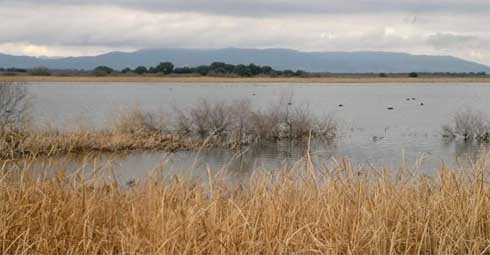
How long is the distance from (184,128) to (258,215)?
2728cm

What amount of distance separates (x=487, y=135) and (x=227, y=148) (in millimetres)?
13098

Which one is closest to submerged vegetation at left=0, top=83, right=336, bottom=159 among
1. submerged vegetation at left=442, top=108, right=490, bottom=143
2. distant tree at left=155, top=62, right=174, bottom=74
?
submerged vegetation at left=442, top=108, right=490, bottom=143

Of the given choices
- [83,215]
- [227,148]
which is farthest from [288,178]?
[227,148]

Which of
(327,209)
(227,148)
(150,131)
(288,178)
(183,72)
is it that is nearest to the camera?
(327,209)

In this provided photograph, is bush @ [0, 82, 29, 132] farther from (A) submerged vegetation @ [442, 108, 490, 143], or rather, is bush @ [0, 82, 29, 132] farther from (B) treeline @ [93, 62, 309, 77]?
(B) treeline @ [93, 62, 309, 77]

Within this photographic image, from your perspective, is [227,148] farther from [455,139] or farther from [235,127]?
[455,139]

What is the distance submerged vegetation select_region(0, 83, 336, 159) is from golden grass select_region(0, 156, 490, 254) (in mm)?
20835

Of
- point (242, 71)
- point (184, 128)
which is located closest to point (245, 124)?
point (184, 128)

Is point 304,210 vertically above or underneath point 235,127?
above

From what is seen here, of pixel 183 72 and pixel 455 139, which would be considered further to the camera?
pixel 183 72

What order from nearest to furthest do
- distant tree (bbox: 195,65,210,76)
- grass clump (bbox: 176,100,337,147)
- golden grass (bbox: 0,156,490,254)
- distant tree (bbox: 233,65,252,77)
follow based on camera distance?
golden grass (bbox: 0,156,490,254) → grass clump (bbox: 176,100,337,147) → distant tree (bbox: 233,65,252,77) → distant tree (bbox: 195,65,210,76)

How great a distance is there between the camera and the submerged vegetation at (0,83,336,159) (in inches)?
1081

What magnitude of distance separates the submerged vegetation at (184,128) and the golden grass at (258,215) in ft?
68.4

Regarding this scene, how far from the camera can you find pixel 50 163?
6.31 metres
